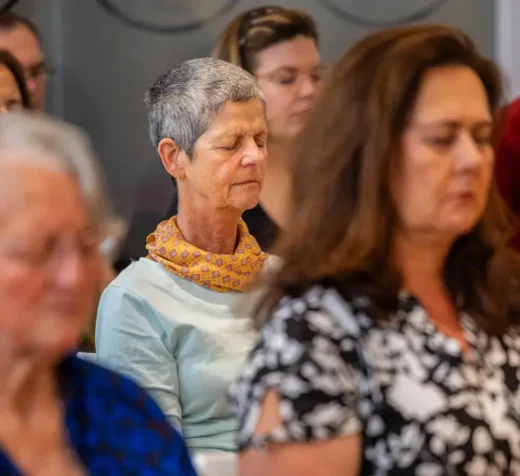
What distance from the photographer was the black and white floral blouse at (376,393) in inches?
44.9

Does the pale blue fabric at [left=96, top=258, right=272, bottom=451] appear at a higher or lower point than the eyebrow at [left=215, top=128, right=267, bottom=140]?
lower

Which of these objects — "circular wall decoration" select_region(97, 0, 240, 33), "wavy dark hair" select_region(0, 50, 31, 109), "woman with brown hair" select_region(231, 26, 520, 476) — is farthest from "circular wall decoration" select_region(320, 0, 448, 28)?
"woman with brown hair" select_region(231, 26, 520, 476)

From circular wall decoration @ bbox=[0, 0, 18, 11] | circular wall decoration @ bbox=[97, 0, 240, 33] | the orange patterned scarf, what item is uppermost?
circular wall decoration @ bbox=[0, 0, 18, 11]

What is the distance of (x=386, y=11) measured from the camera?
3164mm

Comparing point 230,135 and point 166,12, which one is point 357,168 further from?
point 166,12

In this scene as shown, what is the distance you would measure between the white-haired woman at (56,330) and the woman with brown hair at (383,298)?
15 cm

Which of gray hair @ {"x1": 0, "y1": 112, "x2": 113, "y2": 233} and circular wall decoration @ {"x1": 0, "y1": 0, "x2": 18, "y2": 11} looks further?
circular wall decoration @ {"x1": 0, "y1": 0, "x2": 18, "y2": 11}

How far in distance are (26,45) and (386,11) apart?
1226 millimetres

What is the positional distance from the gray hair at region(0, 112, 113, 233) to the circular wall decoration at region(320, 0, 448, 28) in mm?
2137

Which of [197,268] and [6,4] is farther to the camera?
[6,4]

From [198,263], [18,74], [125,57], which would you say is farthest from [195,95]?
[125,57]

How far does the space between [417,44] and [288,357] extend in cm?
46

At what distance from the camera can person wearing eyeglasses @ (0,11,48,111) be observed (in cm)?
276

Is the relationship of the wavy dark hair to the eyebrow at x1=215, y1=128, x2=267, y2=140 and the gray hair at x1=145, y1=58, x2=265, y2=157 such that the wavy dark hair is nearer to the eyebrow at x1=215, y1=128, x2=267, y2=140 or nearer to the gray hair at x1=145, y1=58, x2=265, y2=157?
the gray hair at x1=145, y1=58, x2=265, y2=157
